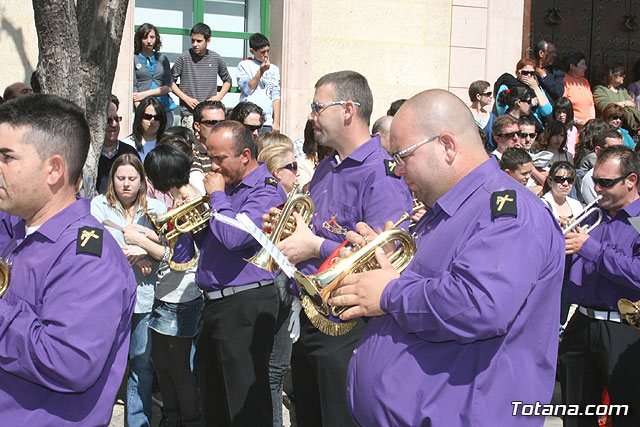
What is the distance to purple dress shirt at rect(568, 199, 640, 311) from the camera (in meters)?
4.40

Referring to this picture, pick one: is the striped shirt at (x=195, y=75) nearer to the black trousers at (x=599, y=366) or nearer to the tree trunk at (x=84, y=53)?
the tree trunk at (x=84, y=53)

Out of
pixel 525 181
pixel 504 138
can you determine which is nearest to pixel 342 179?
pixel 525 181

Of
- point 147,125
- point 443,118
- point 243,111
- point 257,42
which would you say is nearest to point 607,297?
point 443,118

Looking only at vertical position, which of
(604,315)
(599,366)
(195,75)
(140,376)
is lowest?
(140,376)

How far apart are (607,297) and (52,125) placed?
350 centimetres

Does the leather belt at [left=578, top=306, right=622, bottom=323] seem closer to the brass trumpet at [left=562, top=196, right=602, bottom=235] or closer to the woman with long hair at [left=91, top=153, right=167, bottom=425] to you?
the brass trumpet at [left=562, top=196, right=602, bottom=235]

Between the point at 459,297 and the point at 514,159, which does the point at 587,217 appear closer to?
the point at 514,159

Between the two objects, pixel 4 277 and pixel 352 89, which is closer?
pixel 4 277

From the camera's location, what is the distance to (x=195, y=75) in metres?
8.95

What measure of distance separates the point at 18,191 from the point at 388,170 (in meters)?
2.10

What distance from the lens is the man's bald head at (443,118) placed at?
2.73 meters

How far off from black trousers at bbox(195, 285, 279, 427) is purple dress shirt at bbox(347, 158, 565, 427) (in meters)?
1.87

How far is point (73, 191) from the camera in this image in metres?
2.74

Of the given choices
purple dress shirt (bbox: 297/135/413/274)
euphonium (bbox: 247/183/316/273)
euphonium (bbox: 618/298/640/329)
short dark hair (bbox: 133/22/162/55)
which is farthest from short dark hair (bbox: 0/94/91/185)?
short dark hair (bbox: 133/22/162/55)
